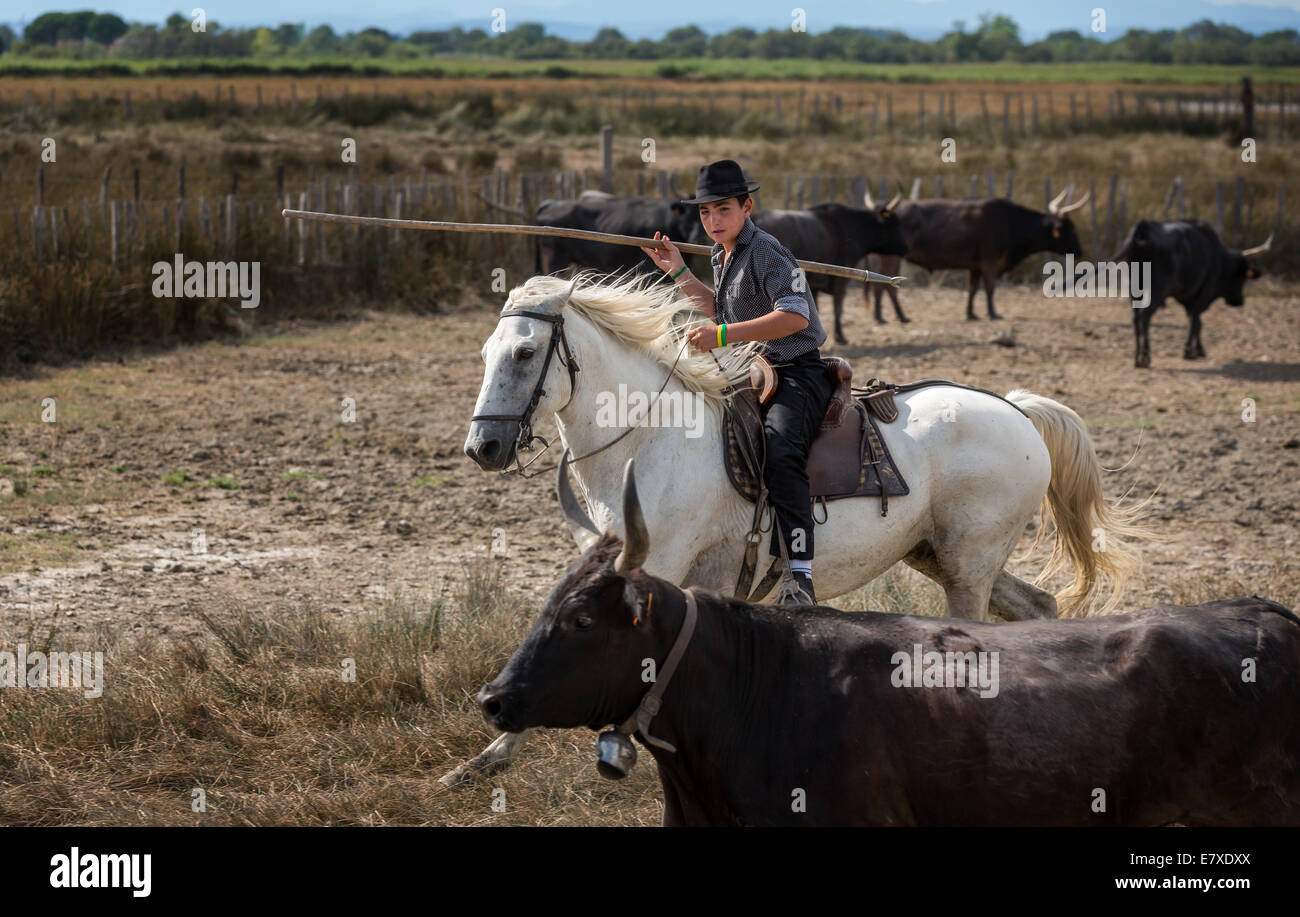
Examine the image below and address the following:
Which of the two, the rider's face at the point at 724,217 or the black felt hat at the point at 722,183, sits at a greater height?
the black felt hat at the point at 722,183

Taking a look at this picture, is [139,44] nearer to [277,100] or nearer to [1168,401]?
[277,100]

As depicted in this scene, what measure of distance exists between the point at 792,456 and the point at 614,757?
1.93 meters

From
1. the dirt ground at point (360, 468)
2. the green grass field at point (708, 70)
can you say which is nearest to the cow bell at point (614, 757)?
the dirt ground at point (360, 468)

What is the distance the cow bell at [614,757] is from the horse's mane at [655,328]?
2.09m

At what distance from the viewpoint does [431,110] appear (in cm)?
4072

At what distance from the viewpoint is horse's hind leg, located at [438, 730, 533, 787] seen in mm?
4969

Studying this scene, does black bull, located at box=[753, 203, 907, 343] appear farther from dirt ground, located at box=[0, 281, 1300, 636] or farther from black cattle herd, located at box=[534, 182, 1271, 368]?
dirt ground, located at box=[0, 281, 1300, 636]

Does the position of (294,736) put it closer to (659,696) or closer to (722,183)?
(659,696)

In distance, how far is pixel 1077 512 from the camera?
20.0 ft

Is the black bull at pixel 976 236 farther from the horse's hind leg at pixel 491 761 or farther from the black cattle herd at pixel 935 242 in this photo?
the horse's hind leg at pixel 491 761

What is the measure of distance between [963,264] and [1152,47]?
328 feet

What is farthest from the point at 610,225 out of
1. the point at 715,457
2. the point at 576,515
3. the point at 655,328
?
the point at 576,515

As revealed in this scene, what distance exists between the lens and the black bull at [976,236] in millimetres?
18203
